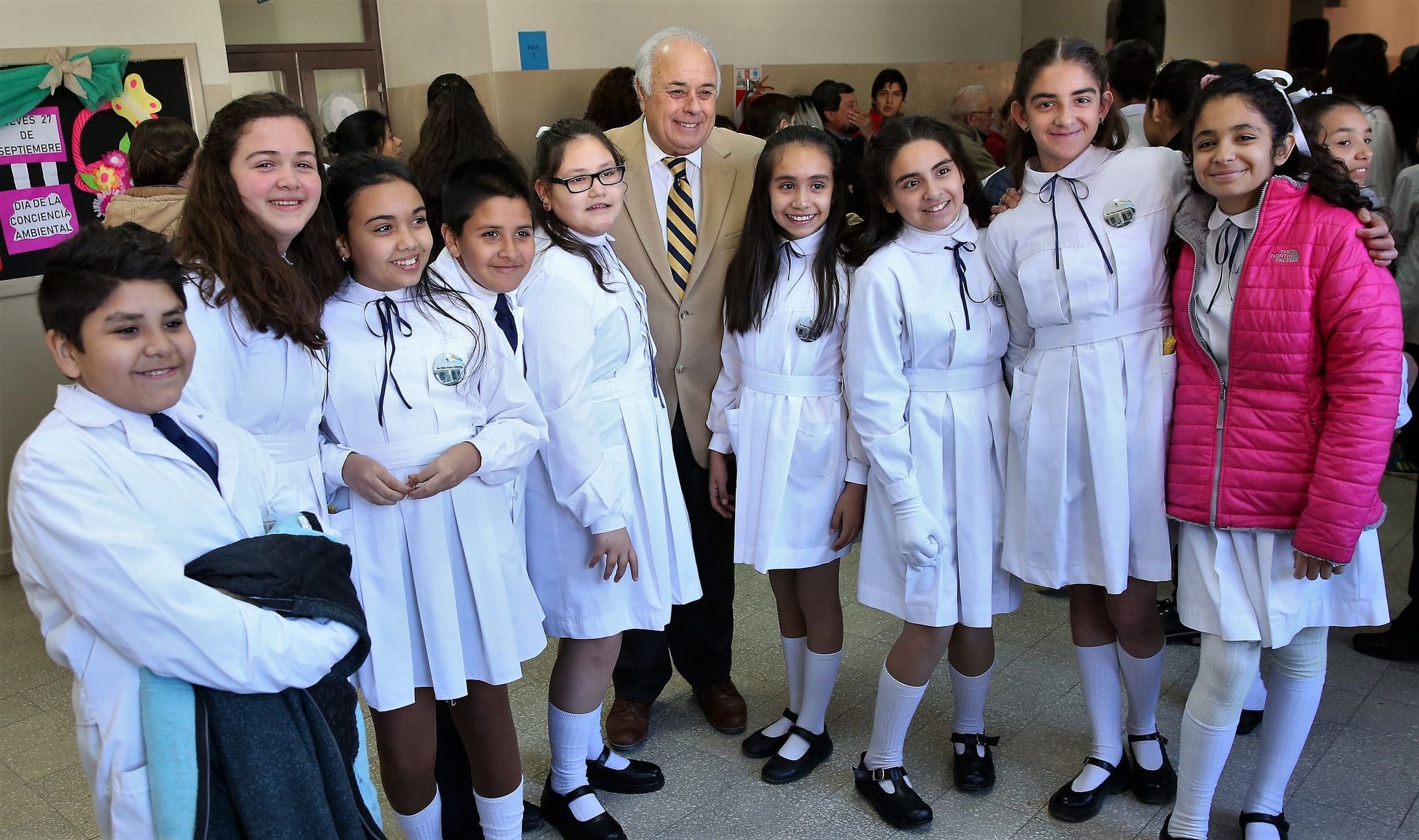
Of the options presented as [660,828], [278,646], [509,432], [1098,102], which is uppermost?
[1098,102]

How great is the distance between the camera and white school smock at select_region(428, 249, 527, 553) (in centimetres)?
204

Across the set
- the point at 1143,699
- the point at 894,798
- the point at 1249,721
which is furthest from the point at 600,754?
the point at 1249,721

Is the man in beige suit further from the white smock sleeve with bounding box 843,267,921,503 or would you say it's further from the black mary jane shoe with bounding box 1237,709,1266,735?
the black mary jane shoe with bounding box 1237,709,1266,735

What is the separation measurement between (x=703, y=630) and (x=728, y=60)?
14.7 feet

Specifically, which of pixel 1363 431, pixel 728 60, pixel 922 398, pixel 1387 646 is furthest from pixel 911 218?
pixel 728 60

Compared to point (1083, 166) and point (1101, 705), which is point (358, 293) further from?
point (1101, 705)

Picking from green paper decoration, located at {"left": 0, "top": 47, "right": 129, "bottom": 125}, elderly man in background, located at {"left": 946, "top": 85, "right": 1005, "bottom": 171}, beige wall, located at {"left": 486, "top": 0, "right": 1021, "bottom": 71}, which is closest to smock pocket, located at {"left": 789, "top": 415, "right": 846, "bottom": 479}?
green paper decoration, located at {"left": 0, "top": 47, "right": 129, "bottom": 125}

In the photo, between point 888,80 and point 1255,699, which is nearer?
point 1255,699

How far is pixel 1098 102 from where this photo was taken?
7.13 feet

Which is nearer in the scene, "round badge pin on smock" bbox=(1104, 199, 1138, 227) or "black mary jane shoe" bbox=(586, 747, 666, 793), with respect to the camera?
"round badge pin on smock" bbox=(1104, 199, 1138, 227)

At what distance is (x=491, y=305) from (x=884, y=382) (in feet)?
2.64

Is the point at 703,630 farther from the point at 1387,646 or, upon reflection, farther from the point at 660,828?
the point at 1387,646

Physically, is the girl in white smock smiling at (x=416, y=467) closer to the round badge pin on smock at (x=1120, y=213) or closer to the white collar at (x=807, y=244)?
the white collar at (x=807, y=244)

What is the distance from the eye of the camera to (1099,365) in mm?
2146
